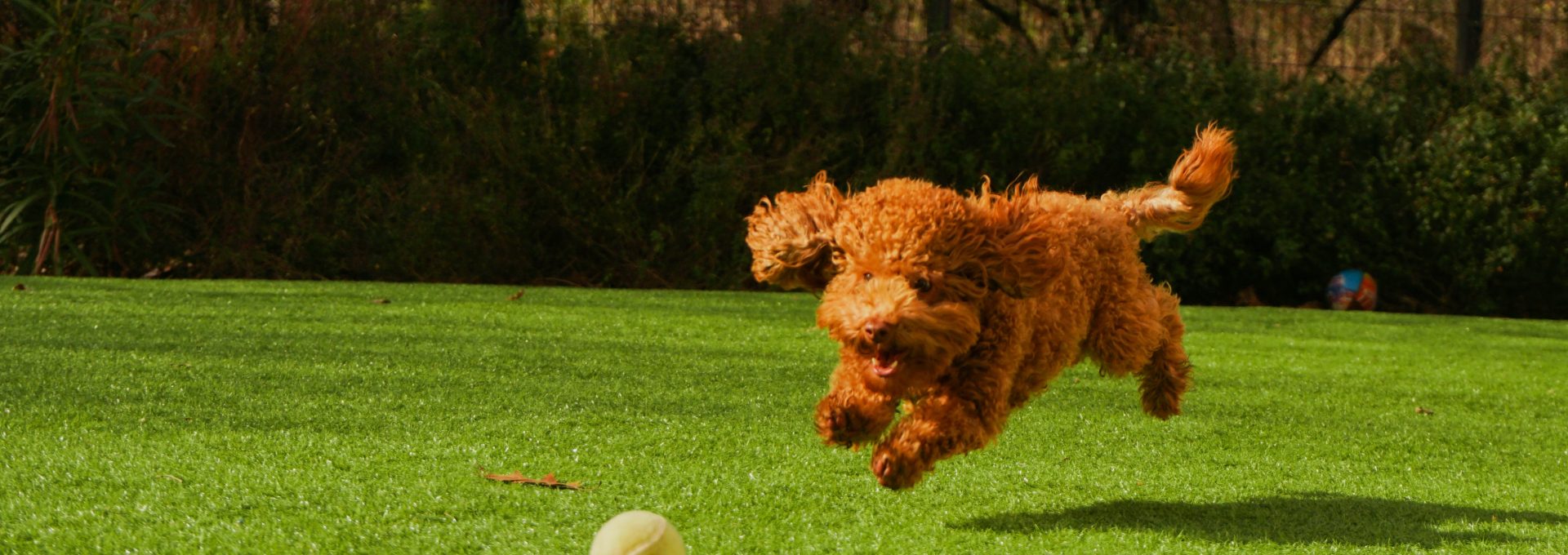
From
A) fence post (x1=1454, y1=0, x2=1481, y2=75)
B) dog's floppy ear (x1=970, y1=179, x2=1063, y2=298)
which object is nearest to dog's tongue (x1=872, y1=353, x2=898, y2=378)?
dog's floppy ear (x1=970, y1=179, x2=1063, y2=298)

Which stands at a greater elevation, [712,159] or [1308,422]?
[712,159]

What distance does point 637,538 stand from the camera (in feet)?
8.73

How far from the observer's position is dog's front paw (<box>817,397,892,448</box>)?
3445mm

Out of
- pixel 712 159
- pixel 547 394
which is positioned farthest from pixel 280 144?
pixel 547 394

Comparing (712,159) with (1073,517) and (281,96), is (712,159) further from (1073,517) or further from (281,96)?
(1073,517)

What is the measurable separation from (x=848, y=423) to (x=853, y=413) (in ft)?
0.08

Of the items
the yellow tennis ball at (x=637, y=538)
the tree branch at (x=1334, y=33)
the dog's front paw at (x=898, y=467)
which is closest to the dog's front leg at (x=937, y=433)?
the dog's front paw at (x=898, y=467)

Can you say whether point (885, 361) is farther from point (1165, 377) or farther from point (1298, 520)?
point (1165, 377)

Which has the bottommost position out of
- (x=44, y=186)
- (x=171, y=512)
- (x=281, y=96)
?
(x=171, y=512)

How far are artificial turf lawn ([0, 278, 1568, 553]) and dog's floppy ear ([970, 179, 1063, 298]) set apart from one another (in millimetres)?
542

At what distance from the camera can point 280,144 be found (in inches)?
376

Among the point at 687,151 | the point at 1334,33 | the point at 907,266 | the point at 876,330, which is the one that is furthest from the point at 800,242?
the point at 1334,33

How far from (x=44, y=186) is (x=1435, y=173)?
827 centimetres

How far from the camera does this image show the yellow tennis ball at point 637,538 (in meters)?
2.65
